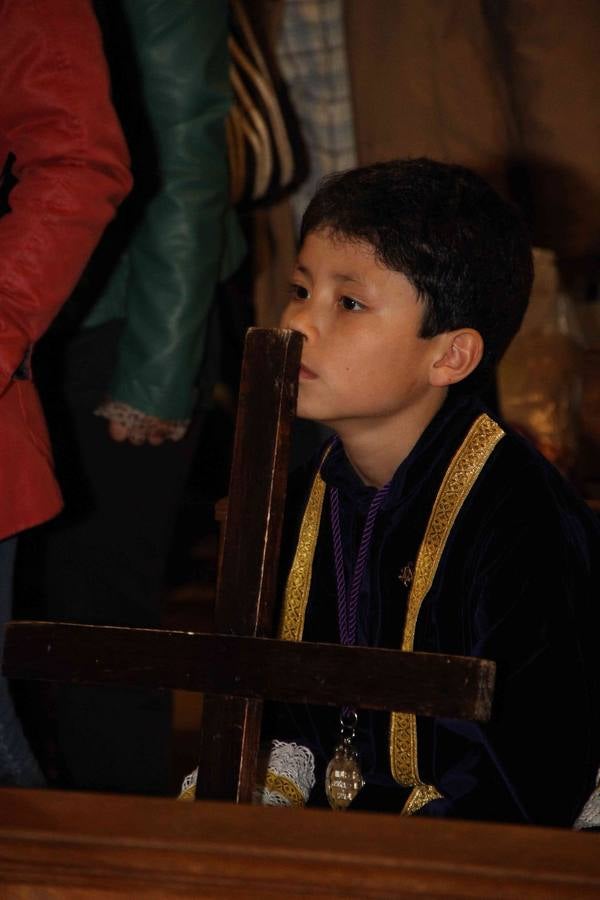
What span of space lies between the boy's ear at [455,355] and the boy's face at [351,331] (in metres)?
0.02

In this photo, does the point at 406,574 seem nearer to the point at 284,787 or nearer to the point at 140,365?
the point at 284,787

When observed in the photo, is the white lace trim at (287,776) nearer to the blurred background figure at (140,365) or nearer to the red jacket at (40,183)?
the red jacket at (40,183)

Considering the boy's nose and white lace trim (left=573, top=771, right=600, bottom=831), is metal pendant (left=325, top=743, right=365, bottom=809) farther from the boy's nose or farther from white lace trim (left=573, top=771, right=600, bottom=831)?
the boy's nose

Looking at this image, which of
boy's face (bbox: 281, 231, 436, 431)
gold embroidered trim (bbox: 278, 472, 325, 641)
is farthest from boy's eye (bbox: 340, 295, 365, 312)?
gold embroidered trim (bbox: 278, 472, 325, 641)

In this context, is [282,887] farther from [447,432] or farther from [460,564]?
[447,432]

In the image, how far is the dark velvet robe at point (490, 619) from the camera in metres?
1.09

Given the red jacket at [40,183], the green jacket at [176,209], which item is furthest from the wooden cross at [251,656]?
the green jacket at [176,209]

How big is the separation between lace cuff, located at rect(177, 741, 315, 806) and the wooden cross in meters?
0.27

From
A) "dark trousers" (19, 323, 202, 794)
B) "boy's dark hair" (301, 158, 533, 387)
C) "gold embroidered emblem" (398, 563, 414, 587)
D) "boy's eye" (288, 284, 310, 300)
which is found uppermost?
"boy's dark hair" (301, 158, 533, 387)

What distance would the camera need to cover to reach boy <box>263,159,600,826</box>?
3.61ft

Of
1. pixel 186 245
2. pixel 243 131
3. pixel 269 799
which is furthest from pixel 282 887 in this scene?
pixel 243 131

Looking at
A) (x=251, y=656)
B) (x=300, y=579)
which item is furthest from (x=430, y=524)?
(x=251, y=656)

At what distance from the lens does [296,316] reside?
121 centimetres

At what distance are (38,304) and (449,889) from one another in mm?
953
